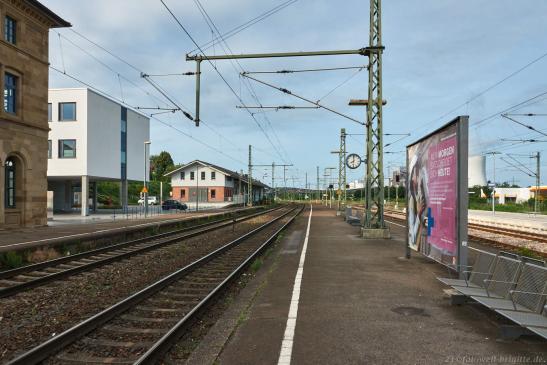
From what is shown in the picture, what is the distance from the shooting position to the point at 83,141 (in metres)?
39.6

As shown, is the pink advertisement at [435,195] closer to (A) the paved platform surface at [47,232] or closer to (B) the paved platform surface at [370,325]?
(B) the paved platform surface at [370,325]

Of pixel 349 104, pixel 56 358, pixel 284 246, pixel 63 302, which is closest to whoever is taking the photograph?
pixel 56 358

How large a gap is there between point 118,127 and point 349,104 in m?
30.7

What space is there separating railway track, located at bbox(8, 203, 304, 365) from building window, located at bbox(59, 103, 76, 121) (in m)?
33.7

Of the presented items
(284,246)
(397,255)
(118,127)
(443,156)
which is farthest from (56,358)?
(118,127)

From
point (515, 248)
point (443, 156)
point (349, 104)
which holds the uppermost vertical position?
point (349, 104)

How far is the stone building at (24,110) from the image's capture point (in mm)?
22219

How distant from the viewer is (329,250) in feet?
48.9

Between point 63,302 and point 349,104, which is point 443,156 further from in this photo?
point 349,104

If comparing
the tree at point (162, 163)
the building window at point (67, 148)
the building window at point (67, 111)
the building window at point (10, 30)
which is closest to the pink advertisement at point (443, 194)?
the building window at point (10, 30)

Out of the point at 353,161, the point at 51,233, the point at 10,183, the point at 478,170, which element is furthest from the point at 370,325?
the point at 478,170

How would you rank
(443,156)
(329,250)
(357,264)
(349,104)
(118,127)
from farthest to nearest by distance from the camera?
1. (118,127)
2. (349,104)
3. (329,250)
4. (357,264)
5. (443,156)

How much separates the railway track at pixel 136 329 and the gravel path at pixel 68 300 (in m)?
0.49

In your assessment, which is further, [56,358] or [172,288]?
[172,288]
